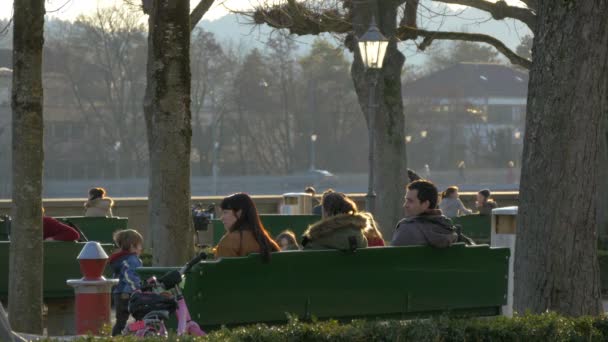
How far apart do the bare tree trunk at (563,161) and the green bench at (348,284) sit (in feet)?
2.28

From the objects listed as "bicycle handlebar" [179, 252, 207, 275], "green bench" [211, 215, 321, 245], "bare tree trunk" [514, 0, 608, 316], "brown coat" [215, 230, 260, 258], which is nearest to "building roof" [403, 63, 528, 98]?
"green bench" [211, 215, 321, 245]

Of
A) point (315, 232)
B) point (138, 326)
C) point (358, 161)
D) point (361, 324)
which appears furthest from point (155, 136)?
point (358, 161)

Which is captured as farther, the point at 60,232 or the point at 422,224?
the point at 60,232

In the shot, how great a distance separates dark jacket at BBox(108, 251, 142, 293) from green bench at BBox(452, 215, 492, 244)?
11.3m

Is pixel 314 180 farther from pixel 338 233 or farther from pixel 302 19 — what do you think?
pixel 338 233

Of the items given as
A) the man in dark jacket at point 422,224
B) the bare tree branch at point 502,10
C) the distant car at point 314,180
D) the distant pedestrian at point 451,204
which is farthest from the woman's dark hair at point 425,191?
the distant car at point 314,180

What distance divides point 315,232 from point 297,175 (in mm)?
85181

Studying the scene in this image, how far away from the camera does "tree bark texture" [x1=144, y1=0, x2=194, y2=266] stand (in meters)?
12.3

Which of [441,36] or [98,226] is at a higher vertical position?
[441,36]

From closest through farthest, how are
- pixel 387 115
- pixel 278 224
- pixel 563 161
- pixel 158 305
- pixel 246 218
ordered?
pixel 158 305
pixel 563 161
pixel 246 218
pixel 278 224
pixel 387 115

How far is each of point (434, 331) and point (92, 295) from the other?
4786 millimetres

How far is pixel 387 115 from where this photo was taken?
22.4m

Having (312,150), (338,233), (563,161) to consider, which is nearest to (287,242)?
(338,233)

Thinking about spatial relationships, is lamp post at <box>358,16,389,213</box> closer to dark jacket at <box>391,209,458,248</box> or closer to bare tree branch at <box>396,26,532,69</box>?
bare tree branch at <box>396,26,532,69</box>
